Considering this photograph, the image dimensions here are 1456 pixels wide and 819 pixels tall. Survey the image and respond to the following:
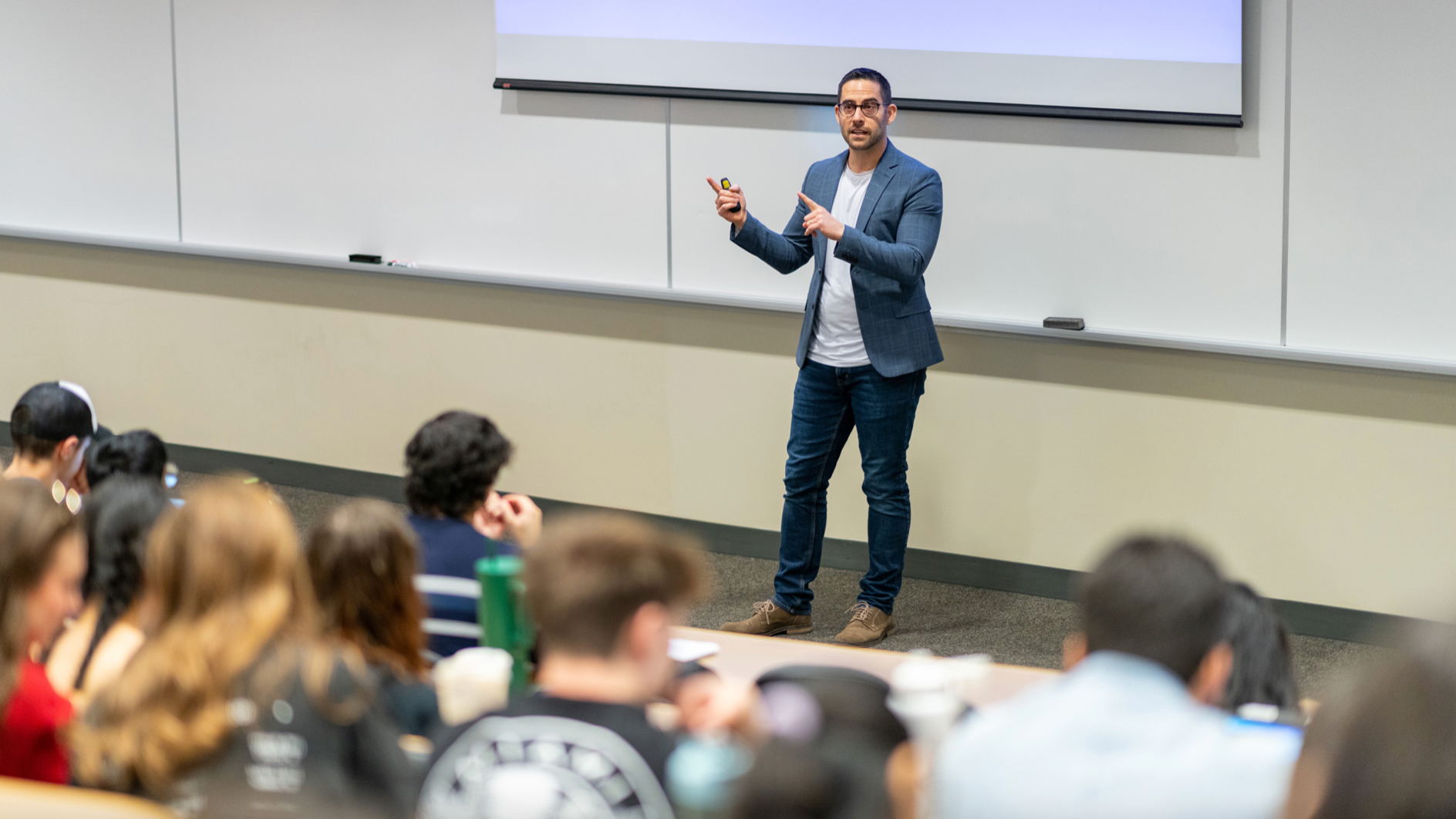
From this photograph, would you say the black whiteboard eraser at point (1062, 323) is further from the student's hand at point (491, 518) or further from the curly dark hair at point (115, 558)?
the curly dark hair at point (115, 558)

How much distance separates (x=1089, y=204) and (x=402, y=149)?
247 cm

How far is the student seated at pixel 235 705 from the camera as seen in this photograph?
5.51 ft

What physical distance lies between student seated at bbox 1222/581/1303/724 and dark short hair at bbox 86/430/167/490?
2.00m

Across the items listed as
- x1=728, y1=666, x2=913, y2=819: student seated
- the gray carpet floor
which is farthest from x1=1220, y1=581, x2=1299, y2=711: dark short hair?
the gray carpet floor

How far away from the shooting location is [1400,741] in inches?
46.7

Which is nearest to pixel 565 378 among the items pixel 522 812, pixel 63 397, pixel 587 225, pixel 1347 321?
pixel 587 225

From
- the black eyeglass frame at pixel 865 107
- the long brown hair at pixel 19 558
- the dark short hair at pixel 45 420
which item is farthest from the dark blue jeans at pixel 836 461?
the long brown hair at pixel 19 558

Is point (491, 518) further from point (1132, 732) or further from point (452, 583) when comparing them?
point (1132, 732)

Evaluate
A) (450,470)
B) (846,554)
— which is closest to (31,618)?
(450,470)

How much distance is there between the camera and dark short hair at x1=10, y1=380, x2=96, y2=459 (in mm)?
3008

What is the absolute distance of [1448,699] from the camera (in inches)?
46.4

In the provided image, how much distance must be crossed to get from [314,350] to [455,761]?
4257 mm

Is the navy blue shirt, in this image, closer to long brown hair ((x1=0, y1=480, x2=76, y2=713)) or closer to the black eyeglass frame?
long brown hair ((x1=0, y1=480, x2=76, y2=713))

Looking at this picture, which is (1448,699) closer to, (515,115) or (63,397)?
(63,397)
